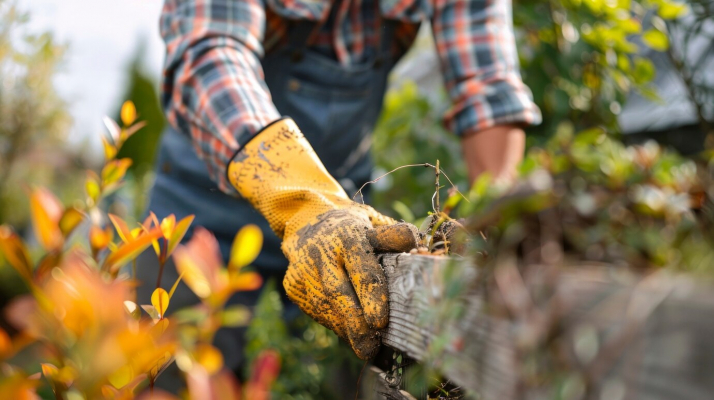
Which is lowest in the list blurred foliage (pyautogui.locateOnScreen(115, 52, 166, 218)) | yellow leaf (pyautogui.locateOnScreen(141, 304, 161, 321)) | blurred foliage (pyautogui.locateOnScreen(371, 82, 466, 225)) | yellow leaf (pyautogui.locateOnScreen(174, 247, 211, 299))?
blurred foliage (pyautogui.locateOnScreen(115, 52, 166, 218))

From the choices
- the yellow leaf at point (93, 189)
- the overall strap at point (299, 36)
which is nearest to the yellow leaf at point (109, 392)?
the yellow leaf at point (93, 189)

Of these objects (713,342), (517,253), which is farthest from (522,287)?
(713,342)

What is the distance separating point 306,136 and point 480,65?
32.4 inches

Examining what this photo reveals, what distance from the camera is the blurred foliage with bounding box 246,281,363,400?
164 centimetres

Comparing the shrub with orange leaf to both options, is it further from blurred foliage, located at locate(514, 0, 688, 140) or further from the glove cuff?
blurred foliage, located at locate(514, 0, 688, 140)

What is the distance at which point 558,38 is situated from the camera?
9.50 feet

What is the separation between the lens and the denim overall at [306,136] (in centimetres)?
212

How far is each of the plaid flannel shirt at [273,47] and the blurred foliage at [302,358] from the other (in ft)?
1.42

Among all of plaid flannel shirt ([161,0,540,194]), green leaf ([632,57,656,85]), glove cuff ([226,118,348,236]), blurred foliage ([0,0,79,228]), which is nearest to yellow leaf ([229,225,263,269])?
glove cuff ([226,118,348,236])

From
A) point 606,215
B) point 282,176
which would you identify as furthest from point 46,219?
point 282,176

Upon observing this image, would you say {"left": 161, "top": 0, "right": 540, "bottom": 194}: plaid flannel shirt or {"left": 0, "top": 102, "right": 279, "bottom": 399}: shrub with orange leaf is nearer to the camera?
{"left": 0, "top": 102, "right": 279, "bottom": 399}: shrub with orange leaf

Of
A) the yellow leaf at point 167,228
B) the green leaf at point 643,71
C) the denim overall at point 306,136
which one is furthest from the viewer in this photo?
the green leaf at point 643,71

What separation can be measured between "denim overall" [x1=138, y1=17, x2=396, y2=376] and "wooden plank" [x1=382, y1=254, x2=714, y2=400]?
168cm

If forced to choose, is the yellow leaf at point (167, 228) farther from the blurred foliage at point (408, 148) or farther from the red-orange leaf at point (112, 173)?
the blurred foliage at point (408, 148)
